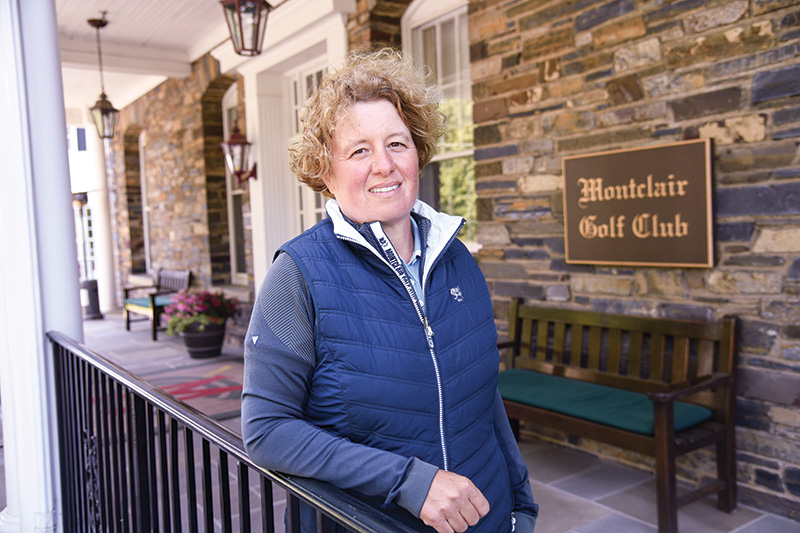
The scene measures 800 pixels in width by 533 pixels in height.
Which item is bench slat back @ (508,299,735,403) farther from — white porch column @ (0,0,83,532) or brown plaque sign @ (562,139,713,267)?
white porch column @ (0,0,83,532)

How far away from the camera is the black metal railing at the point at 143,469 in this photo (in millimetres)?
1115

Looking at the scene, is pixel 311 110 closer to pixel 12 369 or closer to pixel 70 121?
pixel 12 369

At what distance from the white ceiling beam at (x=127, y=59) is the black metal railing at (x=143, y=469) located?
6154 mm

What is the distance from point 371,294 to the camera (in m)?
1.22

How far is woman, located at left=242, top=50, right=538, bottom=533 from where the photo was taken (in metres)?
1.12

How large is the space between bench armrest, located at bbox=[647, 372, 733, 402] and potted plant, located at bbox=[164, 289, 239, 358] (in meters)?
5.16

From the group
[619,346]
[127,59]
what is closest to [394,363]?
[619,346]

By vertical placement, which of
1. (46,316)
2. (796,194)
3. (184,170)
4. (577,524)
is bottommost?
(577,524)

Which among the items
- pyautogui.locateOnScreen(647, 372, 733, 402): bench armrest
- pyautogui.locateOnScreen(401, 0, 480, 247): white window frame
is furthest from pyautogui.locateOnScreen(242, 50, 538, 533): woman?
pyautogui.locateOnScreen(401, 0, 480, 247): white window frame

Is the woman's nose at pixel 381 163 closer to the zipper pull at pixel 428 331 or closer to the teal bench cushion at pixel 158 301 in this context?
the zipper pull at pixel 428 331

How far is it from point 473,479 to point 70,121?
39.2 feet

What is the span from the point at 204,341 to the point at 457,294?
599cm

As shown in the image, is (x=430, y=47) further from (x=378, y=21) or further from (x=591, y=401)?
(x=591, y=401)

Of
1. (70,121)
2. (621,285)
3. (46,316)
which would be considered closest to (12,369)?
(46,316)
